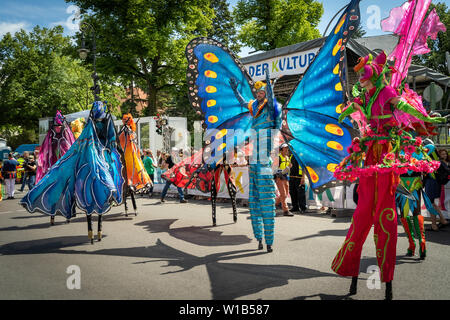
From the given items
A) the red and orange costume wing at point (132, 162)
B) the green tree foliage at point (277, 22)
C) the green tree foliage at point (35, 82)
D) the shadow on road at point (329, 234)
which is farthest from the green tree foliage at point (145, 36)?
the shadow on road at point (329, 234)

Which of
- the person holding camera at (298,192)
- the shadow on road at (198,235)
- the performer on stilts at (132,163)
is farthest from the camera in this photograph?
the person holding camera at (298,192)

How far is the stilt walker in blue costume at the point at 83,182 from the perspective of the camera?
538 centimetres

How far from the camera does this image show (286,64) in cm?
1252

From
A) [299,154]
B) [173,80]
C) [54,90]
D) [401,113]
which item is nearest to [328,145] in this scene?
[299,154]

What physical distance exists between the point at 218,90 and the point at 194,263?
2.74 metres

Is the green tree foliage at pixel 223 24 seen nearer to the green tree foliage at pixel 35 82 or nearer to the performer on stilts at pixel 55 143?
the green tree foliage at pixel 35 82

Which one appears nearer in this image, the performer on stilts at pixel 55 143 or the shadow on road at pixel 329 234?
the shadow on road at pixel 329 234

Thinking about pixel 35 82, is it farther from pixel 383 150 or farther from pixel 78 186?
pixel 383 150

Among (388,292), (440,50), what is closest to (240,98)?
(388,292)

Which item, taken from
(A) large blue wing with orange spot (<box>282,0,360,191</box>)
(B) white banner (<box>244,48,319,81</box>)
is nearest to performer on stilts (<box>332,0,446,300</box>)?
(A) large blue wing with orange spot (<box>282,0,360,191</box>)

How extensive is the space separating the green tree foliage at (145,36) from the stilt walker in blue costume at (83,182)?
1611cm

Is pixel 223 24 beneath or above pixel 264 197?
above

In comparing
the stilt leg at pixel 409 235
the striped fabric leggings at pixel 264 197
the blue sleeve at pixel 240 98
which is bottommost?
the stilt leg at pixel 409 235

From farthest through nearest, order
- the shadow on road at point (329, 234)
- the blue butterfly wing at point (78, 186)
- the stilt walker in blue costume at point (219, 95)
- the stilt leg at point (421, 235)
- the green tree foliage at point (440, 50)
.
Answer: the green tree foliage at point (440, 50)
the shadow on road at point (329, 234)
the stilt walker in blue costume at point (219, 95)
the blue butterfly wing at point (78, 186)
the stilt leg at point (421, 235)
